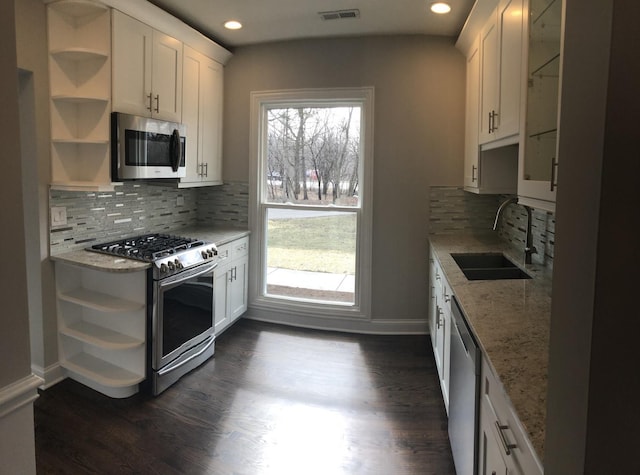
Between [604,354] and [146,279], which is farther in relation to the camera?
[146,279]

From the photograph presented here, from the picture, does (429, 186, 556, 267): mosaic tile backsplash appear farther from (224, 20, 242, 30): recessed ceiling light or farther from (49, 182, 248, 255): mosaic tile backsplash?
(224, 20, 242, 30): recessed ceiling light

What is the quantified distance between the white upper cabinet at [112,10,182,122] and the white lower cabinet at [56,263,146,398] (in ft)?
3.87

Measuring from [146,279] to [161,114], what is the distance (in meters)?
1.35

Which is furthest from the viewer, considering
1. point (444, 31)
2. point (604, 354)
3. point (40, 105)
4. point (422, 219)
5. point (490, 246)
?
point (422, 219)

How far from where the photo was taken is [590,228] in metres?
0.57

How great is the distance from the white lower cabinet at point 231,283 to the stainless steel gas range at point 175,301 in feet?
0.65

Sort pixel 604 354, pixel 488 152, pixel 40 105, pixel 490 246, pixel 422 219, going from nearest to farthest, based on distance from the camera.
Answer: pixel 604 354 → pixel 40 105 → pixel 488 152 → pixel 490 246 → pixel 422 219

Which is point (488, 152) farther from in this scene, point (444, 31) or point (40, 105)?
point (40, 105)

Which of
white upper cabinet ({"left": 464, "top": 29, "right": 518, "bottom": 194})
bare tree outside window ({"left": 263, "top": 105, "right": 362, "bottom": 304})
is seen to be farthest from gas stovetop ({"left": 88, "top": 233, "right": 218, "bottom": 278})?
white upper cabinet ({"left": 464, "top": 29, "right": 518, "bottom": 194})

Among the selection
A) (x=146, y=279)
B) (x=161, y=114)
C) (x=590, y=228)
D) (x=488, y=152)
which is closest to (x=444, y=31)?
(x=488, y=152)

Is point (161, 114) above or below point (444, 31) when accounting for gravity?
below

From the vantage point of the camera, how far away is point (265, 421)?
2566 mm

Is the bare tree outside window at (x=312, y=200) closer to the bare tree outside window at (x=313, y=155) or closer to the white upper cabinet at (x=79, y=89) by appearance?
the bare tree outside window at (x=313, y=155)

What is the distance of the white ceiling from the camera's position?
10.5ft
